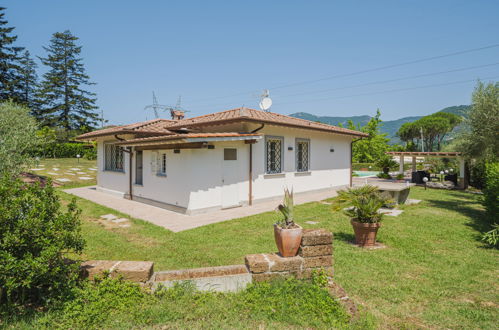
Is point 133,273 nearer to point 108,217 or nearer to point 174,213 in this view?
point 174,213

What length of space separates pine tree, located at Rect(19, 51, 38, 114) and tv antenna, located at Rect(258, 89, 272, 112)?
34.1 meters

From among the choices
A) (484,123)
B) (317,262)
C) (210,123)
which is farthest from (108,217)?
(484,123)

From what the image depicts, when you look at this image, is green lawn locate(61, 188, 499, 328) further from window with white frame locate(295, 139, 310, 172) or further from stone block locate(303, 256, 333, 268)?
window with white frame locate(295, 139, 310, 172)

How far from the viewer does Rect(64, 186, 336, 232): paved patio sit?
7750mm

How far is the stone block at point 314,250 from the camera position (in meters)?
3.59

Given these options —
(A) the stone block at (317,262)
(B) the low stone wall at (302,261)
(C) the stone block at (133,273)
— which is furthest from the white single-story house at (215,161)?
(A) the stone block at (317,262)

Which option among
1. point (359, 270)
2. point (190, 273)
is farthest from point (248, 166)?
point (190, 273)

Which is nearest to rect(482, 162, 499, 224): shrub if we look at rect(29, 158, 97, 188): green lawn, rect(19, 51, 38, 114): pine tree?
rect(29, 158, 97, 188): green lawn

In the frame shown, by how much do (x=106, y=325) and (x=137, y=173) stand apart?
369 inches

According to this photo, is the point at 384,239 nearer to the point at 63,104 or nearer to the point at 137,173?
the point at 137,173

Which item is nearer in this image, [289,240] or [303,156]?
[289,240]

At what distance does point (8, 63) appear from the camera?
103 feet

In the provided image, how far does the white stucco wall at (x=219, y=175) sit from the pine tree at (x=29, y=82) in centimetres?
2936

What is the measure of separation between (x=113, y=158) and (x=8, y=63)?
29392mm
